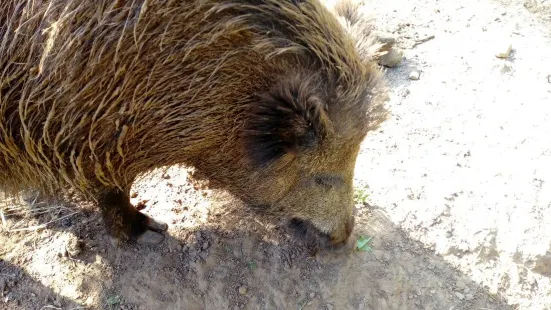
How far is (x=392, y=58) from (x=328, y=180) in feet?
5.92

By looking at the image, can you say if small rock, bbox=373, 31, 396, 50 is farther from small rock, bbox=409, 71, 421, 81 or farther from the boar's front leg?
the boar's front leg

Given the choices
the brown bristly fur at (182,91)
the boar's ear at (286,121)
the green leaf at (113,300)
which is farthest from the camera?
the green leaf at (113,300)

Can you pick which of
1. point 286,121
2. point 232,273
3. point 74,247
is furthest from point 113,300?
point 286,121

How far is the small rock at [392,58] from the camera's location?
13.2ft

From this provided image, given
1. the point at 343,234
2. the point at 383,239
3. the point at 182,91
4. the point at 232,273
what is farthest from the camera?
the point at 383,239

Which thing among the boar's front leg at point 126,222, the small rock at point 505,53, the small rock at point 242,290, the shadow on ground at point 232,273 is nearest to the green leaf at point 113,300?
the shadow on ground at point 232,273

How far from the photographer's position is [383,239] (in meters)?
3.20

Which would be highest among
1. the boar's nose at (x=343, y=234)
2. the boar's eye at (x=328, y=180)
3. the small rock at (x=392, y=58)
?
the boar's eye at (x=328, y=180)

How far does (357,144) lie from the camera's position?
249 cm

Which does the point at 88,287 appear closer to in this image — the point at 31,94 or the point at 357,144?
the point at 31,94

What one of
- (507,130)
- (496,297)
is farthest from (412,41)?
(496,297)

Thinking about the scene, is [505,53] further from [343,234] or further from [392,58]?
[343,234]

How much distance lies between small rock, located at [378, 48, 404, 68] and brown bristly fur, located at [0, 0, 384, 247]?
1.53 m

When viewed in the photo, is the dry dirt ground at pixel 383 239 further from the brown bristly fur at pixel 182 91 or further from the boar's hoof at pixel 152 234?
the brown bristly fur at pixel 182 91
